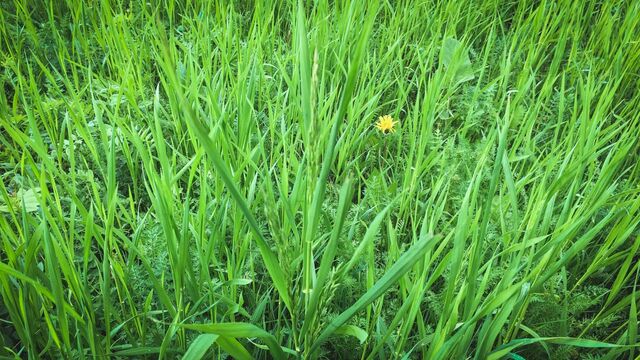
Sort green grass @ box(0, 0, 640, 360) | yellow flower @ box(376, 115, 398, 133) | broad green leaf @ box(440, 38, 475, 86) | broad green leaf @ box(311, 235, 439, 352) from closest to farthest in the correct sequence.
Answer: broad green leaf @ box(311, 235, 439, 352)
green grass @ box(0, 0, 640, 360)
yellow flower @ box(376, 115, 398, 133)
broad green leaf @ box(440, 38, 475, 86)

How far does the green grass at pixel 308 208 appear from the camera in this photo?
83 cm

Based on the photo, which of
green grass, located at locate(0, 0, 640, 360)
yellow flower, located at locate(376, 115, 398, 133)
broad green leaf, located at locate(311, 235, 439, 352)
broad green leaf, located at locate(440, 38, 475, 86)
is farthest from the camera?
broad green leaf, located at locate(440, 38, 475, 86)

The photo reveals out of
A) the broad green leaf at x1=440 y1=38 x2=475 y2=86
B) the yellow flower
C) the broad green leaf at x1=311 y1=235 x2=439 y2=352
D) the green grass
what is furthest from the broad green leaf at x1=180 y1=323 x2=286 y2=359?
the broad green leaf at x1=440 y1=38 x2=475 y2=86

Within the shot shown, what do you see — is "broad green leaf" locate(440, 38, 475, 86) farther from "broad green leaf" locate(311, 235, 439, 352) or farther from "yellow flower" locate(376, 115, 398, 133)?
"broad green leaf" locate(311, 235, 439, 352)

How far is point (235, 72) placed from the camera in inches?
68.4

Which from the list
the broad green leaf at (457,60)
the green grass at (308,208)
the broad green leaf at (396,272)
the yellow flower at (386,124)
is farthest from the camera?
the broad green leaf at (457,60)

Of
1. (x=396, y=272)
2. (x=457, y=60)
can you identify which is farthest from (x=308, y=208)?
(x=457, y=60)

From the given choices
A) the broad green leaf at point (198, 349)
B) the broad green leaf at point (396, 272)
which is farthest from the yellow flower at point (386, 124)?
the broad green leaf at point (198, 349)

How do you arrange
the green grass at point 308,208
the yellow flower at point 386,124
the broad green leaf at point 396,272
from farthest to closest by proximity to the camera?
the yellow flower at point 386,124
the green grass at point 308,208
the broad green leaf at point 396,272

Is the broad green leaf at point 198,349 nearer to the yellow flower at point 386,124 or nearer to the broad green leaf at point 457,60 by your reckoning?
the yellow flower at point 386,124

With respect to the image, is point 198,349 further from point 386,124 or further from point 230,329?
point 386,124

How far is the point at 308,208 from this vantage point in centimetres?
71

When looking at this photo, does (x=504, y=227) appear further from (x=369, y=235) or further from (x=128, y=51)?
(x=128, y=51)

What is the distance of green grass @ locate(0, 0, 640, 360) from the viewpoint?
0.83 metres
